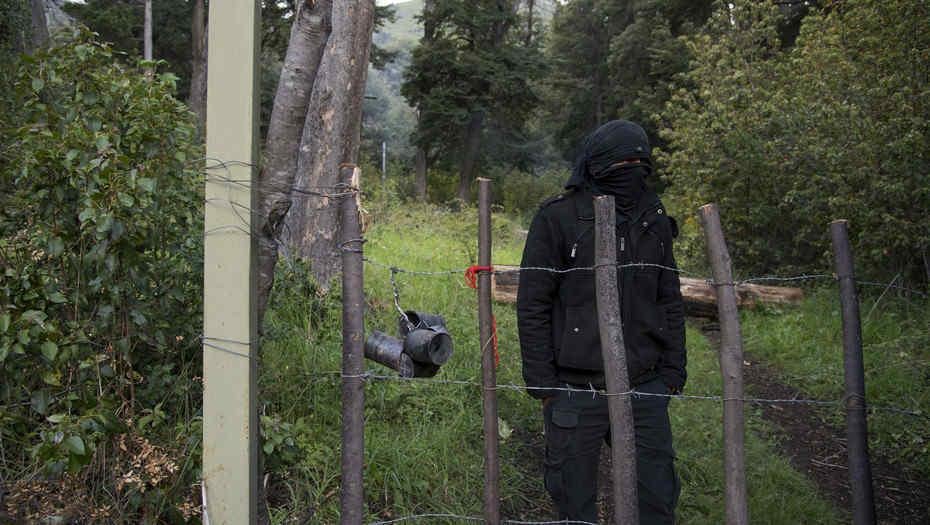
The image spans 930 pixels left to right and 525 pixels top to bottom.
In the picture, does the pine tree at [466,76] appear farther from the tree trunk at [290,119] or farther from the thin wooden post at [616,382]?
the thin wooden post at [616,382]

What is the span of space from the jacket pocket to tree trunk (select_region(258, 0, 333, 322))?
1.30 metres

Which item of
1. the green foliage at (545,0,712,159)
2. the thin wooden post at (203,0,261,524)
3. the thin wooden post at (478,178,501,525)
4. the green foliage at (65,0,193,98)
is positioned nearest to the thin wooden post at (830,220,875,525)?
the thin wooden post at (478,178,501,525)

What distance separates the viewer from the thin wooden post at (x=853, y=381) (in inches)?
131

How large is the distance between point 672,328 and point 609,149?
88 centimetres

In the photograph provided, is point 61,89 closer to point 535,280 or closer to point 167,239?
point 167,239

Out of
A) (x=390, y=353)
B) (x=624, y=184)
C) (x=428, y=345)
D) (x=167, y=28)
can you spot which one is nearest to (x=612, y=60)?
(x=167, y=28)

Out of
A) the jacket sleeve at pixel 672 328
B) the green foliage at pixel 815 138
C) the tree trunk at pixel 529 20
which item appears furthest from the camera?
the tree trunk at pixel 529 20

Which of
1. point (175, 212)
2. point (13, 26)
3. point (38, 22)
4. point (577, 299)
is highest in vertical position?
point (38, 22)

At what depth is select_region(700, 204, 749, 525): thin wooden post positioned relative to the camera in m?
2.89

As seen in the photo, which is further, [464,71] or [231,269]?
[464,71]

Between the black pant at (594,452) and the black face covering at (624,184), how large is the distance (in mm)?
851

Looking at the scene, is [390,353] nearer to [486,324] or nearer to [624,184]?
[486,324]

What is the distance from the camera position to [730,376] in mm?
2896

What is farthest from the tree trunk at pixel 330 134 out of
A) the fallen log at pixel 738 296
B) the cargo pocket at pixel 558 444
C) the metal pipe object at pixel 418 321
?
the cargo pocket at pixel 558 444
